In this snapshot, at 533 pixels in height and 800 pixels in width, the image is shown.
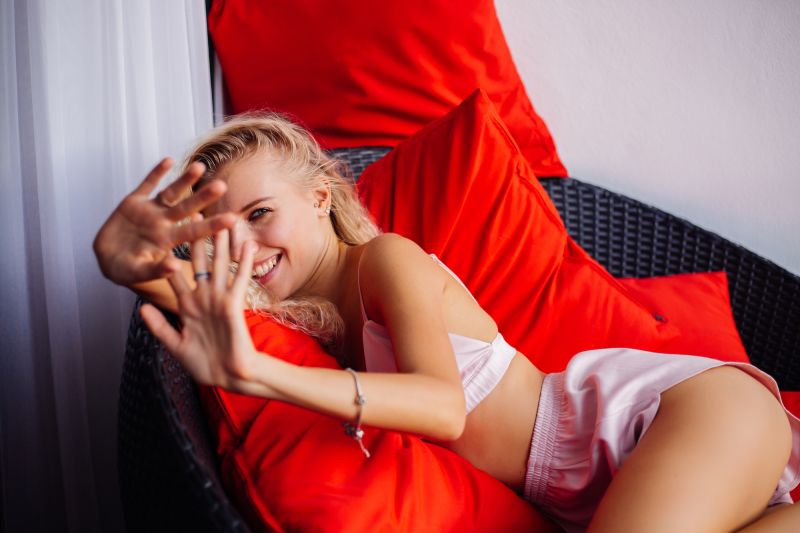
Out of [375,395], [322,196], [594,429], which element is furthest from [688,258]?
[375,395]

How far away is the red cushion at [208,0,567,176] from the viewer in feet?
5.12

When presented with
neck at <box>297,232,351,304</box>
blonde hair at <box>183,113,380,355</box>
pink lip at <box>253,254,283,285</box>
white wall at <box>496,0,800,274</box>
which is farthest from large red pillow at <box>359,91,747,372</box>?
white wall at <box>496,0,800,274</box>

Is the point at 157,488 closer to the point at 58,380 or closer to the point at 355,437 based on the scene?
the point at 355,437

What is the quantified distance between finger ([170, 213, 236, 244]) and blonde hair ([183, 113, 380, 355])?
32cm

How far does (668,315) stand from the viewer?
58.1 inches

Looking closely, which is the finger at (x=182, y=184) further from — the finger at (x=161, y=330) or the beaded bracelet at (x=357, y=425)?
the beaded bracelet at (x=357, y=425)

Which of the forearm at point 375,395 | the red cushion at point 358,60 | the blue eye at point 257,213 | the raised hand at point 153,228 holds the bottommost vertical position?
the forearm at point 375,395

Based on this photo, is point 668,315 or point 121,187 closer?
point 121,187

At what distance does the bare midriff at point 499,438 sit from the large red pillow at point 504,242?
0.90 ft

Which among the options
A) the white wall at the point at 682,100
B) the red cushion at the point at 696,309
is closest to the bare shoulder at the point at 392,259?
the red cushion at the point at 696,309

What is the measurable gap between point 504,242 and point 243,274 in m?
0.78

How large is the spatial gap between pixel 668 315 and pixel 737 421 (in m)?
A: 0.57

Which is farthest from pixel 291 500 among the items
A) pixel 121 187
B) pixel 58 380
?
pixel 121 187

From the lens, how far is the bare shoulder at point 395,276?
0.93 m
